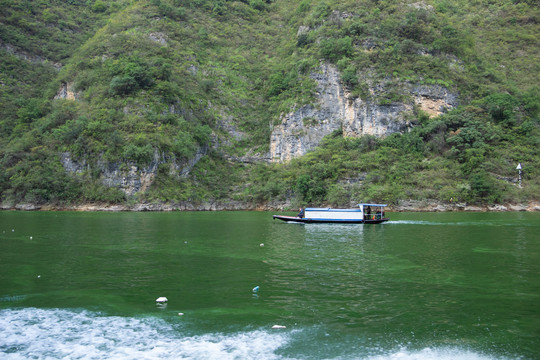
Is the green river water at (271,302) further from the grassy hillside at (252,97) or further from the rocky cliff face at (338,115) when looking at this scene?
the rocky cliff face at (338,115)

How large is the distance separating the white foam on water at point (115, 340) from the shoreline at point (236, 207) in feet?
199

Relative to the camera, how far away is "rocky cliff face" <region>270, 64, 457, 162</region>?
84.9 metres

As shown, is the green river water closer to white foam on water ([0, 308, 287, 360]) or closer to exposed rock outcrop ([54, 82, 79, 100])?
white foam on water ([0, 308, 287, 360])

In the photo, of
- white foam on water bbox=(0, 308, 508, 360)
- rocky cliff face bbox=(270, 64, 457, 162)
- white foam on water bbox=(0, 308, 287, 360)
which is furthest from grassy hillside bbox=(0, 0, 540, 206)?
white foam on water bbox=(0, 308, 287, 360)

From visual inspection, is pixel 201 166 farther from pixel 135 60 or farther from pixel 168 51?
pixel 168 51

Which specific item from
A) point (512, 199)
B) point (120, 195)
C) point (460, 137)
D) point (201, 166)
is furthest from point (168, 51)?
point (512, 199)

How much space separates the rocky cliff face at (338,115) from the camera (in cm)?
8488

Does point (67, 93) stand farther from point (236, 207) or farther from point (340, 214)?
point (340, 214)

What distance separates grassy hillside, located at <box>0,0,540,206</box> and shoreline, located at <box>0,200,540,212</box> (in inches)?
47.3

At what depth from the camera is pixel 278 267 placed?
63.9 feet

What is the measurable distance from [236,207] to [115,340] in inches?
2772

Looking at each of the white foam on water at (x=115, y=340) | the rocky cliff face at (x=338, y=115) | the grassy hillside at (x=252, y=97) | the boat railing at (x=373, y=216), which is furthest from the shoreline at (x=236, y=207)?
the white foam on water at (x=115, y=340)

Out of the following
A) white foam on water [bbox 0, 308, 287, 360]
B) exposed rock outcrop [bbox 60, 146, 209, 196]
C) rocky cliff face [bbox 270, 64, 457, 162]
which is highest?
rocky cliff face [bbox 270, 64, 457, 162]

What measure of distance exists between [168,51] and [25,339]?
100560 mm
